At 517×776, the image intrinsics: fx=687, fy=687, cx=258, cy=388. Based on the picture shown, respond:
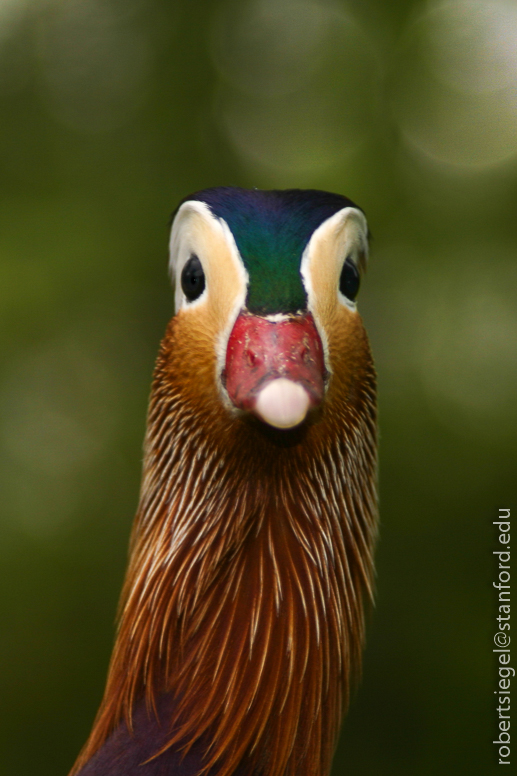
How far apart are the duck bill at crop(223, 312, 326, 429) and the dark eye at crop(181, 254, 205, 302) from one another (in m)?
0.15

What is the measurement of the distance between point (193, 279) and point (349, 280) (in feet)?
0.83

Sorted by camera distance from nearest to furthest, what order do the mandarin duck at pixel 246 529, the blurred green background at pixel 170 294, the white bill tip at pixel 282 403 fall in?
the white bill tip at pixel 282 403 → the mandarin duck at pixel 246 529 → the blurred green background at pixel 170 294

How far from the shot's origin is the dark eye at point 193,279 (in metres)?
1.08

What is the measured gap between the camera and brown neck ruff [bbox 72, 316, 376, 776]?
3.40 ft

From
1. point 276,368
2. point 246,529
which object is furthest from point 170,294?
point 276,368

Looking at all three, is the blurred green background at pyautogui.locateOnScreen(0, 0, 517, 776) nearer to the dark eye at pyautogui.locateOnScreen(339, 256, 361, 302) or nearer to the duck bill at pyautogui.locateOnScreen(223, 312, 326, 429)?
the dark eye at pyautogui.locateOnScreen(339, 256, 361, 302)

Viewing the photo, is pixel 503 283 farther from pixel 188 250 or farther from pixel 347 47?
pixel 188 250

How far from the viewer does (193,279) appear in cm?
109

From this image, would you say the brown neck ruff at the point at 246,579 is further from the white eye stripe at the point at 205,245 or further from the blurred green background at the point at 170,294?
the blurred green background at the point at 170,294

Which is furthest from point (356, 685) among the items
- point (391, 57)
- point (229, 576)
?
point (391, 57)

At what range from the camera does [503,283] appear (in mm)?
2721

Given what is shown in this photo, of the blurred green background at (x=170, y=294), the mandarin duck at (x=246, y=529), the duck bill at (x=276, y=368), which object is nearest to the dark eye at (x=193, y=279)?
the mandarin duck at (x=246, y=529)

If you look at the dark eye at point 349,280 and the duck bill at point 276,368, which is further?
the dark eye at point 349,280

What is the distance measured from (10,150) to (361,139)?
143 centimetres
